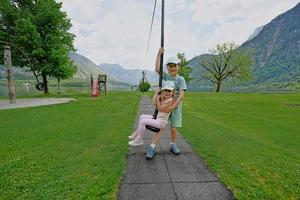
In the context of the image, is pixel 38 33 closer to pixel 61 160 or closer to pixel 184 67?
pixel 61 160

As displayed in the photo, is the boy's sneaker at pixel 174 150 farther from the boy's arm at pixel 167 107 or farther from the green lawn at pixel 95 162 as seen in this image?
the boy's arm at pixel 167 107

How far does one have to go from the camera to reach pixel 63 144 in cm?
570

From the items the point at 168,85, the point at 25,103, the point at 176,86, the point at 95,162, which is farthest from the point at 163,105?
the point at 25,103

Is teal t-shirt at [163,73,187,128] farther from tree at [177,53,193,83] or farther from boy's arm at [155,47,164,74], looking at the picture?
tree at [177,53,193,83]

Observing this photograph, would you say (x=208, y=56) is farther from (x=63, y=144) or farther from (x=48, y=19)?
(x=63, y=144)

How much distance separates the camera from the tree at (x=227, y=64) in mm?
44688

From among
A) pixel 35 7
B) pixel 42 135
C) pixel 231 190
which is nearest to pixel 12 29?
pixel 35 7

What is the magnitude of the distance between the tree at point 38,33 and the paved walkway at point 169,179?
19.8 metres

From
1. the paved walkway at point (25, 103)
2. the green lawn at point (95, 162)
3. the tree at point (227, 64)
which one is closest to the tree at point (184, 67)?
the tree at point (227, 64)

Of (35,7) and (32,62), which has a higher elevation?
(35,7)

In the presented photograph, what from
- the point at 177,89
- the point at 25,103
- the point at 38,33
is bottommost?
the point at 25,103

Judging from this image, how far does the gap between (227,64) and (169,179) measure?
47089mm

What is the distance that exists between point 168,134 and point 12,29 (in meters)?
22.0

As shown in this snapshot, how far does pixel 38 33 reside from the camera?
20.7 m
